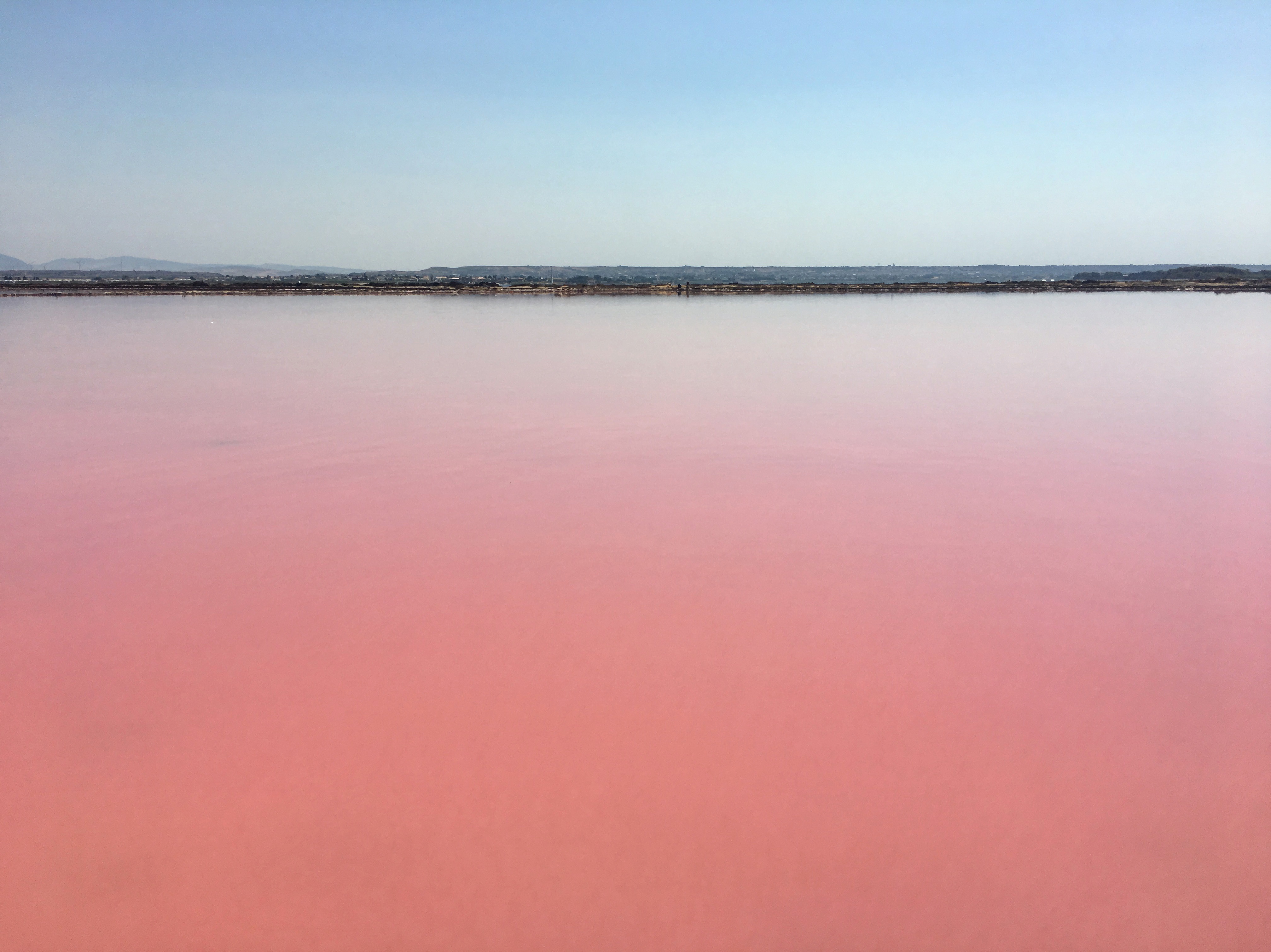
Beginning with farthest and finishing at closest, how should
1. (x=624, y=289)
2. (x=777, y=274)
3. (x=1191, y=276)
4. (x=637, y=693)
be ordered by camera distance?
(x=777, y=274) → (x=1191, y=276) → (x=624, y=289) → (x=637, y=693)

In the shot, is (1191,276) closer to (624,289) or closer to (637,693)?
(624,289)

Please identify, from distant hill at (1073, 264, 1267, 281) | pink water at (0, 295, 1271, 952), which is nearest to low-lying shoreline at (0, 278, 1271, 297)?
distant hill at (1073, 264, 1267, 281)

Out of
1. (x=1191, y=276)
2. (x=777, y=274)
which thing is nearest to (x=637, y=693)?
(x=1191, y=276)

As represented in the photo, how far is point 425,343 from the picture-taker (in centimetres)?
1636

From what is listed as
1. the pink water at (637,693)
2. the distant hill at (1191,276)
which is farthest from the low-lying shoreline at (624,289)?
the pink water at (637,693)

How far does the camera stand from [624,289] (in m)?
47.3

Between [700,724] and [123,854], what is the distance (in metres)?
1.76

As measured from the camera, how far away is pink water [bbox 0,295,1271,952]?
216 centimetres

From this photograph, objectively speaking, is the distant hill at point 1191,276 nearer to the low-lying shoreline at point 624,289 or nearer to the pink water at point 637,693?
the low-lying shoreline at point 624,289

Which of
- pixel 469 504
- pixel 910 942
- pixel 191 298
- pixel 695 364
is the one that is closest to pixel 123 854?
pixel 910 942

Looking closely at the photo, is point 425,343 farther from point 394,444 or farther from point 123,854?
point 123,854

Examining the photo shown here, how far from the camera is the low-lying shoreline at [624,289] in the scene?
42562mm

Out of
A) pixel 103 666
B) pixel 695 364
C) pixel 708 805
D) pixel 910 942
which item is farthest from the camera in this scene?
pixel 695 364

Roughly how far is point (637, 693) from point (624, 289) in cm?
4575
